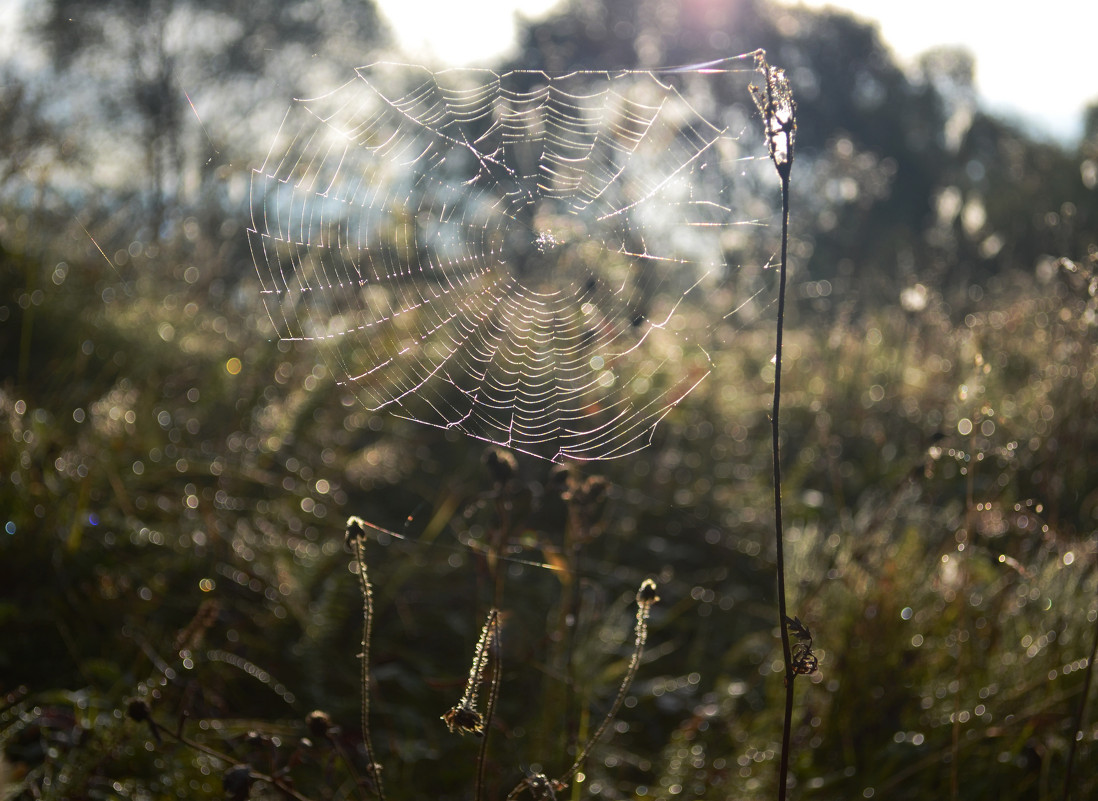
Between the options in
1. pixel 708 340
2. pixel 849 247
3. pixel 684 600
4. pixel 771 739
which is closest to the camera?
pixel 771 739

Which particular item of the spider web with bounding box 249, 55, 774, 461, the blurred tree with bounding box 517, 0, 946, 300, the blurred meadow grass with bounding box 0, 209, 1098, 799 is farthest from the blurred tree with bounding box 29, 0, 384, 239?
the blurred meadow grass with bounding box 0, 209, 1098, 799

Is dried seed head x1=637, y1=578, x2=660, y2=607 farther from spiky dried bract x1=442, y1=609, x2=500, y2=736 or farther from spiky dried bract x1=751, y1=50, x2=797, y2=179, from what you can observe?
spiky dried bract x1=751, y1=50, x2=797, y2=179

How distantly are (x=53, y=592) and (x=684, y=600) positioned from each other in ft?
6.38

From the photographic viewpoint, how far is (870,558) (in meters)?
2.55

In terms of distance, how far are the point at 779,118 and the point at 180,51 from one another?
18.3 meters

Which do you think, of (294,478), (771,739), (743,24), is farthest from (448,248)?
(743,24)

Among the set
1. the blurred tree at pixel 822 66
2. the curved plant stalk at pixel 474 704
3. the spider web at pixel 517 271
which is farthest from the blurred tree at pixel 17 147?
the blurred tree at pixel 822 66

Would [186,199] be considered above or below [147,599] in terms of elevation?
above

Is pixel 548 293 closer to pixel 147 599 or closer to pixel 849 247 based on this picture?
pixel 147 599

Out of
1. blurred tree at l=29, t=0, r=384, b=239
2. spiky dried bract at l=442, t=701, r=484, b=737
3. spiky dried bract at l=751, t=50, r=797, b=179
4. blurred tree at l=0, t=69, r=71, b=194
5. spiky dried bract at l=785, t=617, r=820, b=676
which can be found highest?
blurred tree at l=29, t=0, r=384, b=239

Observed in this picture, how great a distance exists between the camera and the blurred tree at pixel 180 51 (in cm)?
1556

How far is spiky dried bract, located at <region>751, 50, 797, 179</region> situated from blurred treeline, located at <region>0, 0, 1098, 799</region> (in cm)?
70

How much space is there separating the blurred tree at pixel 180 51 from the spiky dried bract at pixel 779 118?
16174 millimetres

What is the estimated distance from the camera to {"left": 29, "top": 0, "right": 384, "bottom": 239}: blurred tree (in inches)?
613
